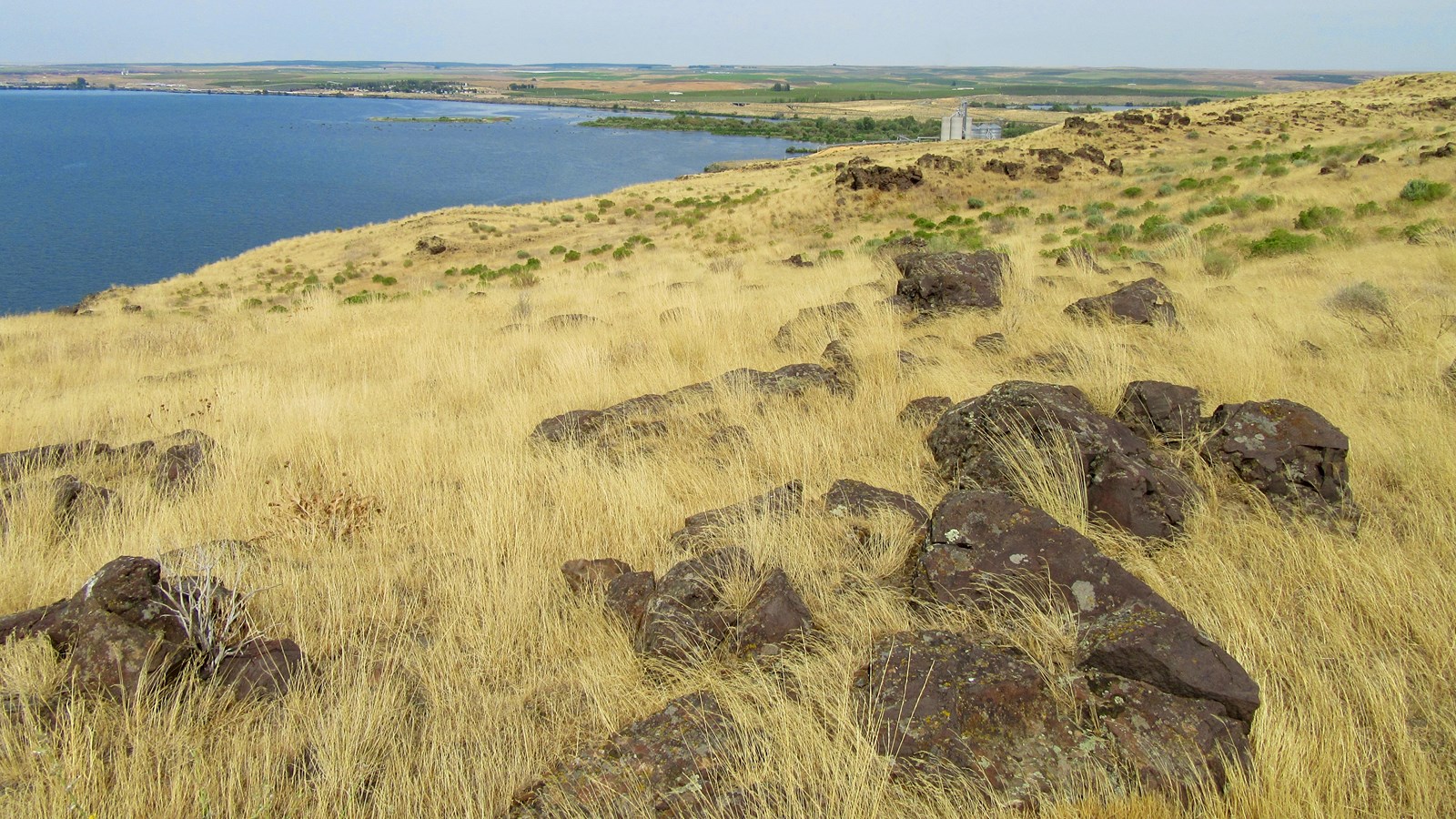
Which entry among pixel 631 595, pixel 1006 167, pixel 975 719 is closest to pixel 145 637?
pixel 631 595

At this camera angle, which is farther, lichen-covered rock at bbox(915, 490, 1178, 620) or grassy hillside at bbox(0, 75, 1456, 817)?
lichen-covered rock at bbox(915, 490, 1178, 620)

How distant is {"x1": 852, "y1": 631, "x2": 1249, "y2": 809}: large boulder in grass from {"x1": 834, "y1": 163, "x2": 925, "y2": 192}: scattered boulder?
29154 millimetres

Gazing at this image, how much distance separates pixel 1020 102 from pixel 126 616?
209344mm

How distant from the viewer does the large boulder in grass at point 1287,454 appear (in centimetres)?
384

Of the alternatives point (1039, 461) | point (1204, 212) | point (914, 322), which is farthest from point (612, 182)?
point (1039, 461)

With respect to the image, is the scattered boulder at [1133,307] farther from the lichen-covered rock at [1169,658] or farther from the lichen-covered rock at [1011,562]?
the lichen-covered rock at [1169,658]

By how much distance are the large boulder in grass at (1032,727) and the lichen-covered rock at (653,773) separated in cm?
51

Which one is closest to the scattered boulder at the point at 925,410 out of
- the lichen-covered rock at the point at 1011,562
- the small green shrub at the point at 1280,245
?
the lichen-covered rock at the point at 1011,562

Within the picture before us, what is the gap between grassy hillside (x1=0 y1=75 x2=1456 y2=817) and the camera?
2459mm

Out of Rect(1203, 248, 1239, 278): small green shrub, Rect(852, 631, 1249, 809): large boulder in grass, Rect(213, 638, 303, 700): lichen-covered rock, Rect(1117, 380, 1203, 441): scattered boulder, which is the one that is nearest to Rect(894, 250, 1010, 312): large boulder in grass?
Rect(1203, 248, 1239, 278): small green shrub

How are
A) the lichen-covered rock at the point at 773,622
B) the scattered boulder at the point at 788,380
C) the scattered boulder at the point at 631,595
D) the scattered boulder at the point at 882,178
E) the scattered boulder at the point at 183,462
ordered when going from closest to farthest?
Answer: the lichen-covered rock at the point at 773,622
the scattered boulder at the point at 631,595
the scattered boulder at the point at 183,462
the scattered boulder at the point at 788,380
the scattered boulder at the point at 882,178

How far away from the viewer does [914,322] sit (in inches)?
350

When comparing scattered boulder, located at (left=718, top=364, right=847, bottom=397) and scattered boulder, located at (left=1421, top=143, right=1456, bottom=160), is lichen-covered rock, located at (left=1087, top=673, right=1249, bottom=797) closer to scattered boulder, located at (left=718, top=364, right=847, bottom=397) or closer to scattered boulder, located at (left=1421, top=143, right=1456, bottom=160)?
scattered boulder, located at (left=718, top=364, right=847, bottom=397)

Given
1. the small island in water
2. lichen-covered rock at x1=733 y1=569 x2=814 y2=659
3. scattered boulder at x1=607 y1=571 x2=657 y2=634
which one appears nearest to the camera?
lichen-covered rock at x1=733 y1=569 x2=814 y2=659
